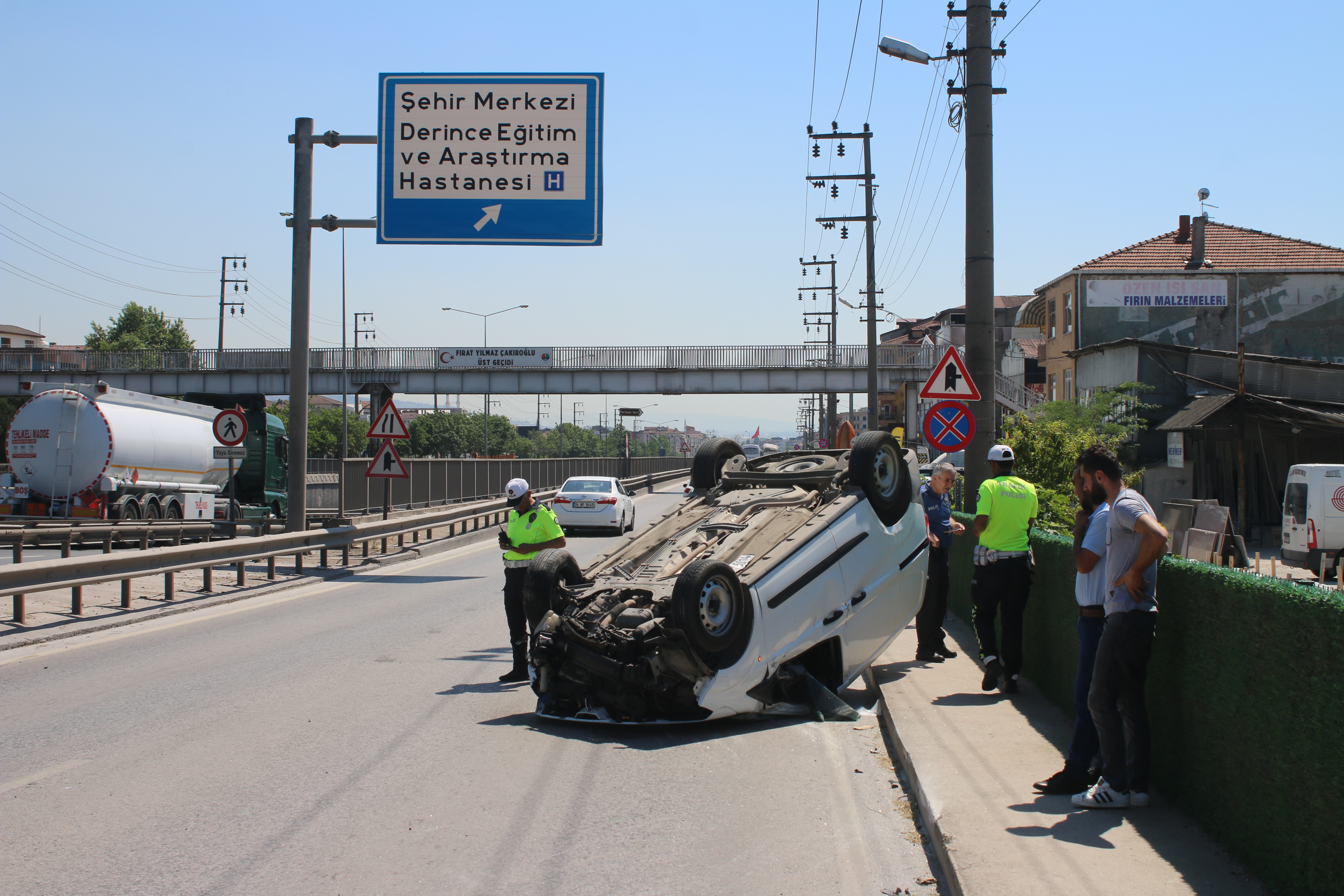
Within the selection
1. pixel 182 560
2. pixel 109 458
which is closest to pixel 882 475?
pixel 182 560

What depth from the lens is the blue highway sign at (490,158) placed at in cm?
1670

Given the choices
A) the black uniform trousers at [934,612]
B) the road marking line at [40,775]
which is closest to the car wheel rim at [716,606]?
the black uniform trousers at [934,612]

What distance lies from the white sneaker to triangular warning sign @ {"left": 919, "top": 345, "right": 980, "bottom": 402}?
707 cm

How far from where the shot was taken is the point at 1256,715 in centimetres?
434

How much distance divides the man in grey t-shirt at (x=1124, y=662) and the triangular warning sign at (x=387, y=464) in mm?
17449

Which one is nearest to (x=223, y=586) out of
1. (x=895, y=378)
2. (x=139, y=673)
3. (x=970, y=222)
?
(x=139, y=673)

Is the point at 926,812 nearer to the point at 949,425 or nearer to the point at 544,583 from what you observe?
the point at 544,583

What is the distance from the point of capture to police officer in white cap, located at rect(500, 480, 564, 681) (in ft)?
30.1

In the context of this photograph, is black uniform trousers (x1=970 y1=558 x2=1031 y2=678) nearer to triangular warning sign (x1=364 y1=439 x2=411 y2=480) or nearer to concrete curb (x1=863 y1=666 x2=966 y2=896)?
concrete curb (x1=863 y1=666 x2=966 y2=896)

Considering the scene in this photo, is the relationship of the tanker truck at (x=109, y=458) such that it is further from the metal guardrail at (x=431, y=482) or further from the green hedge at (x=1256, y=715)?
the green hedge at (x=1256, y=715)

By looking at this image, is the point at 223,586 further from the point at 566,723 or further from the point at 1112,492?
the point at 1112,492

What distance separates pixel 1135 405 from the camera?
32844mm

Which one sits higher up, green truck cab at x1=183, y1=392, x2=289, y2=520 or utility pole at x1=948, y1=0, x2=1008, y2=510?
utility pole at x1=948, y1=0, x2=1008, y2=510

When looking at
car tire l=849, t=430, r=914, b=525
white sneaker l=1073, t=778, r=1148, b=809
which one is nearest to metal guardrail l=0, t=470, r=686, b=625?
car tire l=849, t=430, r=914, b=525
